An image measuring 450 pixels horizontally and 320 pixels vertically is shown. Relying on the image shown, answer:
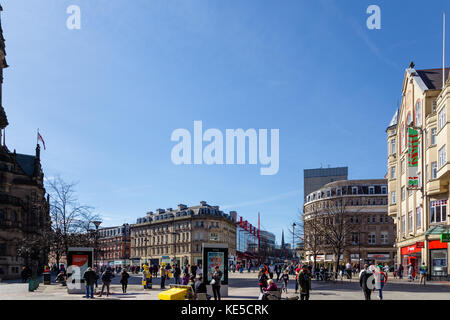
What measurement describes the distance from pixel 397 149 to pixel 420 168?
456 inches

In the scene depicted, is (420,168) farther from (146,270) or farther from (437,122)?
(146,270)

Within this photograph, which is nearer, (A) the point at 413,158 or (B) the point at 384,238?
(A) the point at 413,158

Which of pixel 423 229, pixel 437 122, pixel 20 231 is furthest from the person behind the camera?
pixel 20 231

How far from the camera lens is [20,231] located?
2594 inches

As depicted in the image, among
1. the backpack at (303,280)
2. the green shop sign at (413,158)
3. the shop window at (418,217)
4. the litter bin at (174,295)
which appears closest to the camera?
the litter bin at (174,295)

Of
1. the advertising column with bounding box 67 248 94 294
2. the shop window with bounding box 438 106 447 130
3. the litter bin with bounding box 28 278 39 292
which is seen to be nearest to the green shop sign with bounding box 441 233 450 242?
the shop window with bounding box 438 106 447 130

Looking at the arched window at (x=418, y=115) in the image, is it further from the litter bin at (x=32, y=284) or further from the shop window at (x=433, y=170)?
the litter bin at (x=32, y=284)

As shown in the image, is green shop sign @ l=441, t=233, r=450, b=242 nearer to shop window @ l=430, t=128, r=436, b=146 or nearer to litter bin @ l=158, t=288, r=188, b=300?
shop window @ l=430, t=128, r=436, b=146

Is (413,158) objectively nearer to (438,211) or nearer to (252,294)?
(438,211)

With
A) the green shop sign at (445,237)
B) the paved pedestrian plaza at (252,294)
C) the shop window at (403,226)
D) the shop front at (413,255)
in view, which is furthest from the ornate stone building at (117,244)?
the green shop sign at (445,237)

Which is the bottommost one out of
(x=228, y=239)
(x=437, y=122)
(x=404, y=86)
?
(x=228, y=239)

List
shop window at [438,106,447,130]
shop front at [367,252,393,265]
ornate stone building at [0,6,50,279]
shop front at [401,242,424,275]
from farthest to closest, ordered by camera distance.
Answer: shop front at [367,252,393,265], ornate stone building at [0,6,50,279], shop front at [401,242,424,275], shop window at [438,106,447,130]

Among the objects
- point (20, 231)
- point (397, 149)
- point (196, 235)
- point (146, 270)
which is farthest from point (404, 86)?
point (196, 235)

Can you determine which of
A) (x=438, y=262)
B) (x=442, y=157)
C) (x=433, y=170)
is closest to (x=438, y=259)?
(x=438, y=262)
